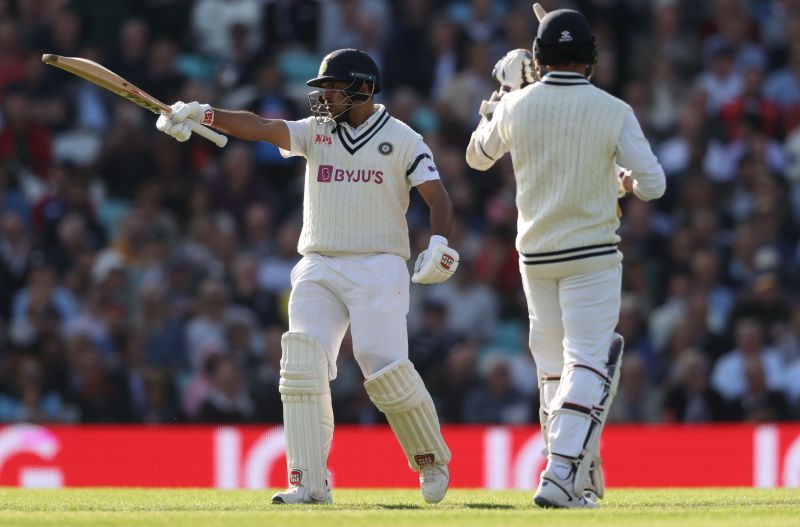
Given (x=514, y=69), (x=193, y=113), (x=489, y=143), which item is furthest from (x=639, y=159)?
(x=193, y=113)

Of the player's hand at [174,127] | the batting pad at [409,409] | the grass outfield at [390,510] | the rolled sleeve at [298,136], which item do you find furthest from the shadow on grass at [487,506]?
the player's hand at [174,127]

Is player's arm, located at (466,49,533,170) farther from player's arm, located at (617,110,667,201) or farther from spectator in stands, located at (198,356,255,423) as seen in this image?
spectator in stands, located at (198,356,255,423)

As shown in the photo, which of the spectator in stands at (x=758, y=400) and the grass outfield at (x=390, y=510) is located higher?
the spectator in stands at (x=758, y=400)

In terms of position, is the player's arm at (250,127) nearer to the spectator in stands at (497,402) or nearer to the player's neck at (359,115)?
the player's neck at (359,115)

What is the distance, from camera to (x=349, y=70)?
7773mm

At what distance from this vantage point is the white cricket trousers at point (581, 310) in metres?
7.17

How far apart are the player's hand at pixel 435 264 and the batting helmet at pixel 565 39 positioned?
0.99 m

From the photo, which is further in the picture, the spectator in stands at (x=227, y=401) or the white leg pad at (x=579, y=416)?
the spectator in stands at (x=227, y=401)

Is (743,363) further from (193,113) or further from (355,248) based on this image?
(193,113)

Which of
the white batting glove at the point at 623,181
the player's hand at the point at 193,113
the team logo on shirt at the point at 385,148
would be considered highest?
the player's hand at the point at 193,113

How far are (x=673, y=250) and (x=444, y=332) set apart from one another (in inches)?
84.3

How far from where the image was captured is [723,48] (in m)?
15.4

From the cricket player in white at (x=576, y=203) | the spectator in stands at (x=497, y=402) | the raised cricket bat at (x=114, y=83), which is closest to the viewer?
the cricket player in white at (x=576, y=203)

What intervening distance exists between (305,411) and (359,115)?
4.75 ft
